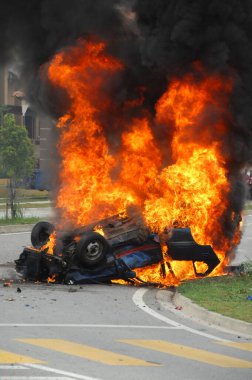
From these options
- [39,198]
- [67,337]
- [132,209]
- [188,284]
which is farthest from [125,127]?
[39,198]

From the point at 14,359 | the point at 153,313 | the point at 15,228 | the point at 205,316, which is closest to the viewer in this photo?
the point at 14,359

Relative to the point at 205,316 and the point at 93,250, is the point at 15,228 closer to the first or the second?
the point at 93,250

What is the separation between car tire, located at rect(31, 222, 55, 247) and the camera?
18672mm

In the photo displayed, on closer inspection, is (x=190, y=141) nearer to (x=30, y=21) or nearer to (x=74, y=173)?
(x=74, y=173)

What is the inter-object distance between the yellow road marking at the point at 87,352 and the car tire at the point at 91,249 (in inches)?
191

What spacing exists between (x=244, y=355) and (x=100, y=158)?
8.89 meters

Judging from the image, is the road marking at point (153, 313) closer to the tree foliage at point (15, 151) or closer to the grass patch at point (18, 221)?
the grass patch at point (18, 221)

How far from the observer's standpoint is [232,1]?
1817 centimetres

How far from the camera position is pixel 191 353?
432 inches

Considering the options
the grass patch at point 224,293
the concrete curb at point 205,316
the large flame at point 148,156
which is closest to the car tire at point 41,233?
the large flame at point 148,156

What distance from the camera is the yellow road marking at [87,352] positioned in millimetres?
10414

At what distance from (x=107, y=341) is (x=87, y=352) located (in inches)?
31.3

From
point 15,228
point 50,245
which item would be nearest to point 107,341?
point 50,245

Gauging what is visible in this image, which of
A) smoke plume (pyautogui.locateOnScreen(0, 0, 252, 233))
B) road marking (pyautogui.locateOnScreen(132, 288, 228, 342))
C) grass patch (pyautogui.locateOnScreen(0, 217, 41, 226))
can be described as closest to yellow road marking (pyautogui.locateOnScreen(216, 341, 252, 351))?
road marking (pyautogui.locateOnScreen(132, 288, 228, 342))
